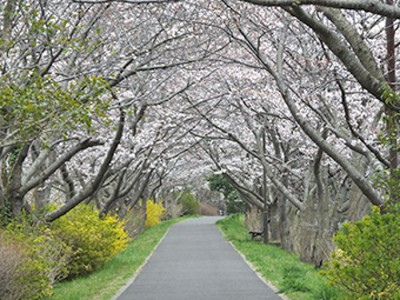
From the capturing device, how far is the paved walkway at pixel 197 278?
10664mm

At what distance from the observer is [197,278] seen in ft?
42.3

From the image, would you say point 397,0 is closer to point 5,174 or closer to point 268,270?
point 268,270

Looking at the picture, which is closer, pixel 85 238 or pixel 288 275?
pixel 288 275

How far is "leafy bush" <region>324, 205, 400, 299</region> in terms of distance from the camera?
643cm

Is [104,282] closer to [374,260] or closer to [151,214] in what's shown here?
[374,260]

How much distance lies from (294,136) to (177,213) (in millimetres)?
38139

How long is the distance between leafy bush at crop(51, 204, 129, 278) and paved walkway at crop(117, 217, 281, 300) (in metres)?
1.19

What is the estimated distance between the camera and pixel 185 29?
12.4 m

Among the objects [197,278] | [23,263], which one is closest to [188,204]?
[197,278]

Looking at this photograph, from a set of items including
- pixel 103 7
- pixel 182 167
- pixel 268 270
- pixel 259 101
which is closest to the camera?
pixel 103 7

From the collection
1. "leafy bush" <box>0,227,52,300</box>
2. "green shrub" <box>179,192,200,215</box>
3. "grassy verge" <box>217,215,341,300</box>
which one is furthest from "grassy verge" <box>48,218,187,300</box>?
"green shrub" <box>179,192,200,215</box>

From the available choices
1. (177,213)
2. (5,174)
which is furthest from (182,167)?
(5,174)

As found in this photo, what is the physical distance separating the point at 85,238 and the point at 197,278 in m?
2.96

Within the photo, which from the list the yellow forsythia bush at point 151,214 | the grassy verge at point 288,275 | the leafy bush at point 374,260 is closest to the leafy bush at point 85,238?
the grassy verge at point 288,275
